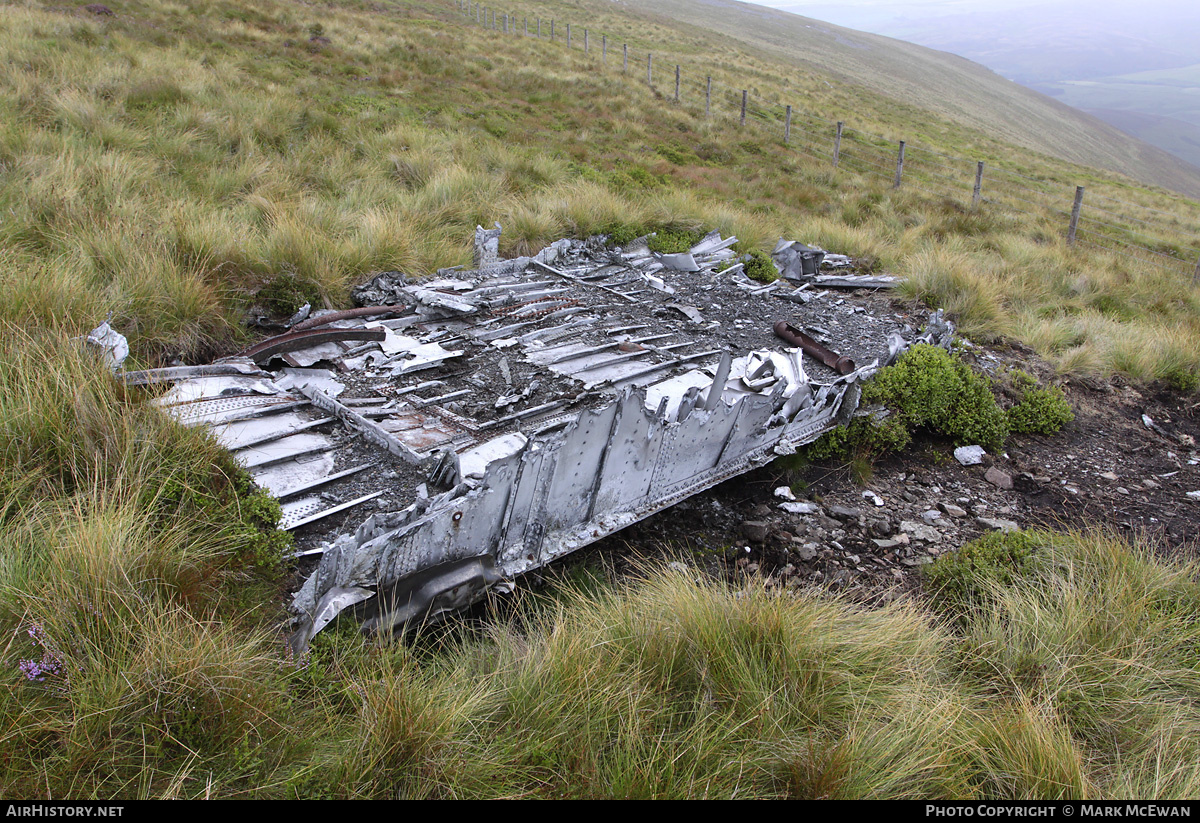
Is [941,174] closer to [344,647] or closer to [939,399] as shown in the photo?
[939,399]

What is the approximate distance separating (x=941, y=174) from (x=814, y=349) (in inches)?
581

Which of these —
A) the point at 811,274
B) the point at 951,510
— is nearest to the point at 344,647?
the point at 951,510

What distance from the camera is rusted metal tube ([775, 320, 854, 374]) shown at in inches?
229

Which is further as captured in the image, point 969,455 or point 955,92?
point 955,92

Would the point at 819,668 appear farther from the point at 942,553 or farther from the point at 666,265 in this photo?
the point at 666,265

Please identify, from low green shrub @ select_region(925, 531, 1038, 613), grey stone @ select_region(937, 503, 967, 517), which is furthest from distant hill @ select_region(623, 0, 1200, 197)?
low green shrub @ select_region(925, 531, 1038, 613)

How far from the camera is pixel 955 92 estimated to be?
54875 mm

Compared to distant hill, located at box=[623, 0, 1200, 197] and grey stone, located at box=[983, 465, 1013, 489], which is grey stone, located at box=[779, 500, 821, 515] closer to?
grey stone, located at box=[983, 465, 1013, 489]

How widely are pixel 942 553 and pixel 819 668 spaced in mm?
2391

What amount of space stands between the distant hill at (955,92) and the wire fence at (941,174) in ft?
67.2

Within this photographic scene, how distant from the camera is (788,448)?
4.73 m

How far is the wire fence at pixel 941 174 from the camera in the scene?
13.8 metres

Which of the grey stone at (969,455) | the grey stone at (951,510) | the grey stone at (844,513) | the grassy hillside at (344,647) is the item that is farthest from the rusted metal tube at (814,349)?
the grassy hillside at (344,647)
